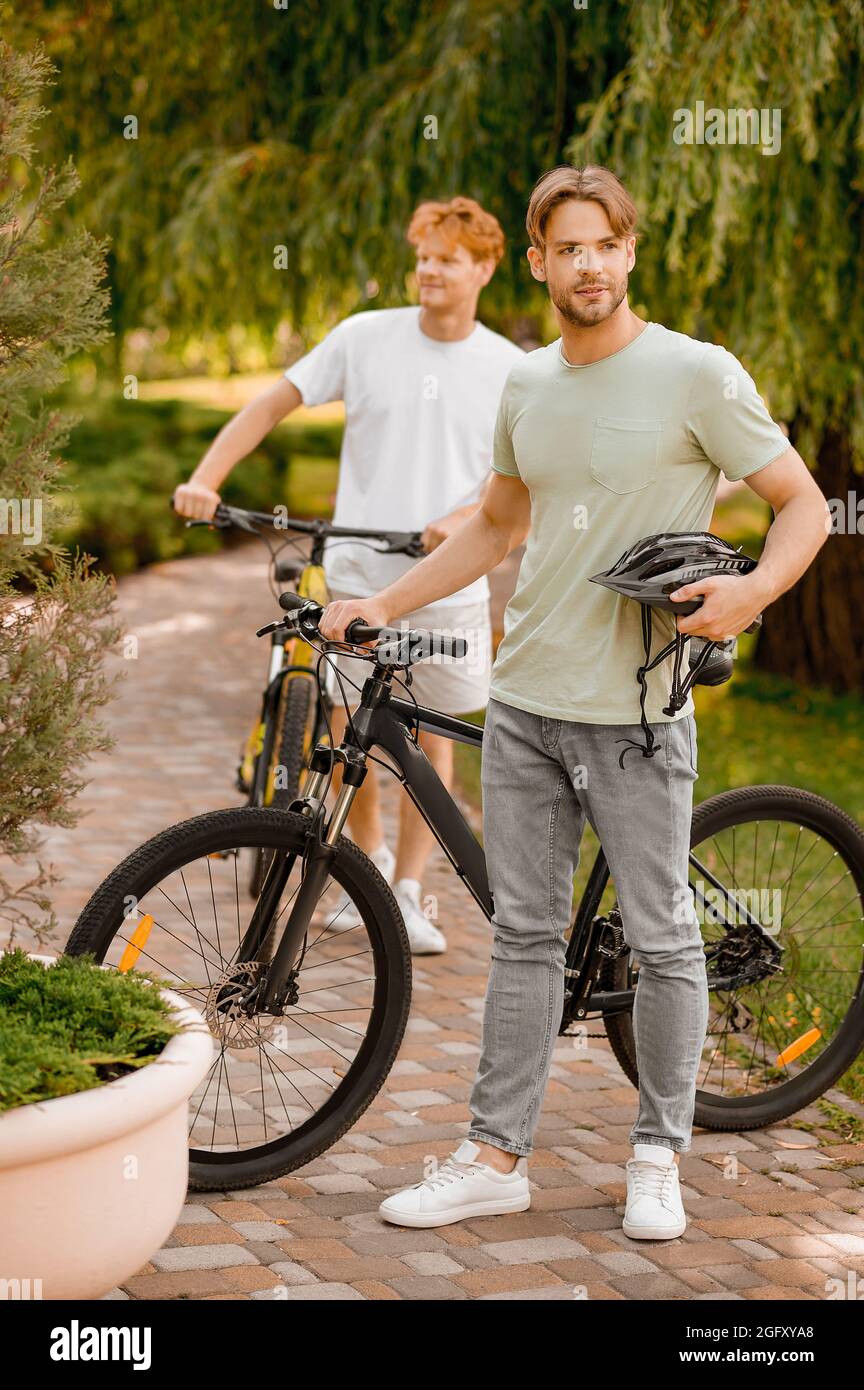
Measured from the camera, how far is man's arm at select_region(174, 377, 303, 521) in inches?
183

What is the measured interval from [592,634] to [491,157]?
5351 millimetres

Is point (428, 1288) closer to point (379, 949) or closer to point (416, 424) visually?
point (379, 949)

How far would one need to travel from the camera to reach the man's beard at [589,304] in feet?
10.2

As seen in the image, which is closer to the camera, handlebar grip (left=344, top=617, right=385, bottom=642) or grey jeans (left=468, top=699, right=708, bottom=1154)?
grey jeans (left=468, top=699, right=708, bottom=1154)

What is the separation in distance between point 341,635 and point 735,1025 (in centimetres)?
146

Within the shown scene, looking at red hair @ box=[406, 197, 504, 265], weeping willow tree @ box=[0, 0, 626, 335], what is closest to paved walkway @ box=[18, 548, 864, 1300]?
red hair @ box=[406, 197, 504, 265]

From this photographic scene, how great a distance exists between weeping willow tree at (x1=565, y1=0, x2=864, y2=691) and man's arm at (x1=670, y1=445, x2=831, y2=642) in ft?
12.9

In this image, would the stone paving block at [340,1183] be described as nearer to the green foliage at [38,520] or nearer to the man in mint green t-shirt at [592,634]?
the man in mint green t-shirt at [592,634]

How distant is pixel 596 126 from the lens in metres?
7.09

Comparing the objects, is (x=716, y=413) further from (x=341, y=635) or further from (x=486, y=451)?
(x=486, y=451)

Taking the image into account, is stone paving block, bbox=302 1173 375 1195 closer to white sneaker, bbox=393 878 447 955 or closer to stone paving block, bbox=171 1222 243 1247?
stone paving block, bbox=171 1222 243 1247

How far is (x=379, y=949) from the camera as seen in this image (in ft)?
11.7

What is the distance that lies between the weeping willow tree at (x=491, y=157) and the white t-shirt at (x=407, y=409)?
2.17 m

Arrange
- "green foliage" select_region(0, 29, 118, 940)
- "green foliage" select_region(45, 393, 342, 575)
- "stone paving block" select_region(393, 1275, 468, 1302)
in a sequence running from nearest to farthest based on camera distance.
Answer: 1. "green foliage" select_region(0, 29, 118, 940)
2. "stone paving block" select_region(393, 1275, 468, 1302)
3. "green foliage" select_region(45, 393, 342, 575)
